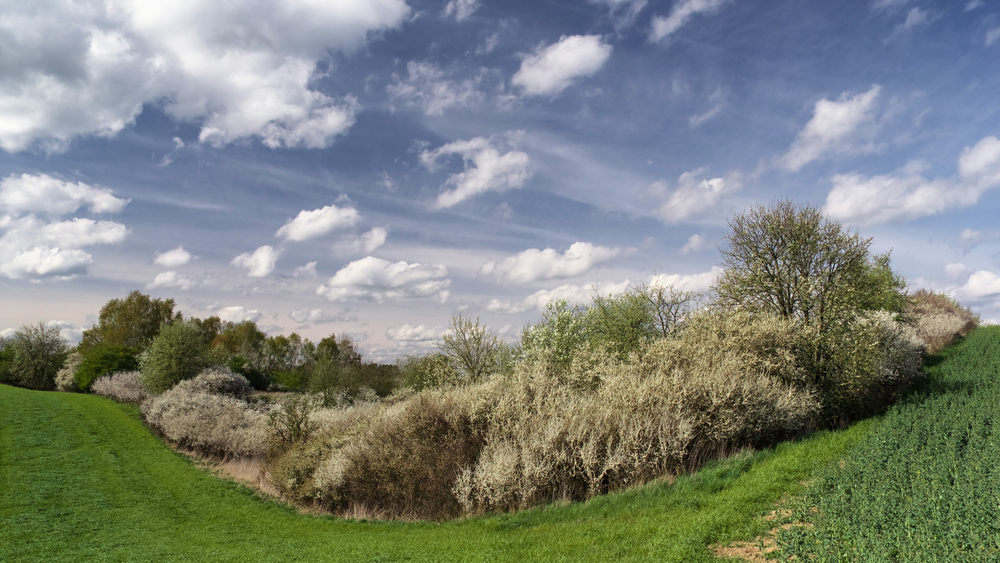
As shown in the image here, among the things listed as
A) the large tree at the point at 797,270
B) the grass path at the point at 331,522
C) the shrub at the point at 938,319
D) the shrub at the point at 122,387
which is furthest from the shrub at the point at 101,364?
the shrub at the point at 938,319

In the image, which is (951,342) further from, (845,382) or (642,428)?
(642,428)

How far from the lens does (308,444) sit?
1777 centimetres

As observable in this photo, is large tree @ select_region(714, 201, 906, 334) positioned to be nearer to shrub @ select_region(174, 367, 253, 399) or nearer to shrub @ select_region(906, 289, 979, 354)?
shrub @ select_region(906, 289, 979, 354)

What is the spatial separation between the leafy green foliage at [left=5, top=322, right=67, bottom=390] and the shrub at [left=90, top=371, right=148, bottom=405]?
439 inches

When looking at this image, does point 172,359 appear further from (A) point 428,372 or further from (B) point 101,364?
(A) point 428,372

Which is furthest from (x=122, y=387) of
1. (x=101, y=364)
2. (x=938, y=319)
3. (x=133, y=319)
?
(x=938, y=319)

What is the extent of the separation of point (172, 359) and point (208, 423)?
13.6 m

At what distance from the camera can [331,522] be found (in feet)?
45.9

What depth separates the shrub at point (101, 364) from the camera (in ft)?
137

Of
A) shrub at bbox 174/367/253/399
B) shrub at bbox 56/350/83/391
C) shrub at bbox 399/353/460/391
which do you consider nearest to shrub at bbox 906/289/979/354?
shrub at bbox 399/353/460/391

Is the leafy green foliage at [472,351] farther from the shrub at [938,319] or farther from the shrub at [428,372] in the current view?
the shrub at [938,319]

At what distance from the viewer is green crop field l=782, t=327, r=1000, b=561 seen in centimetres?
594

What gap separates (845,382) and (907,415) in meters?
2.54

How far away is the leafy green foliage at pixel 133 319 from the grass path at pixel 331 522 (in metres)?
47.1
